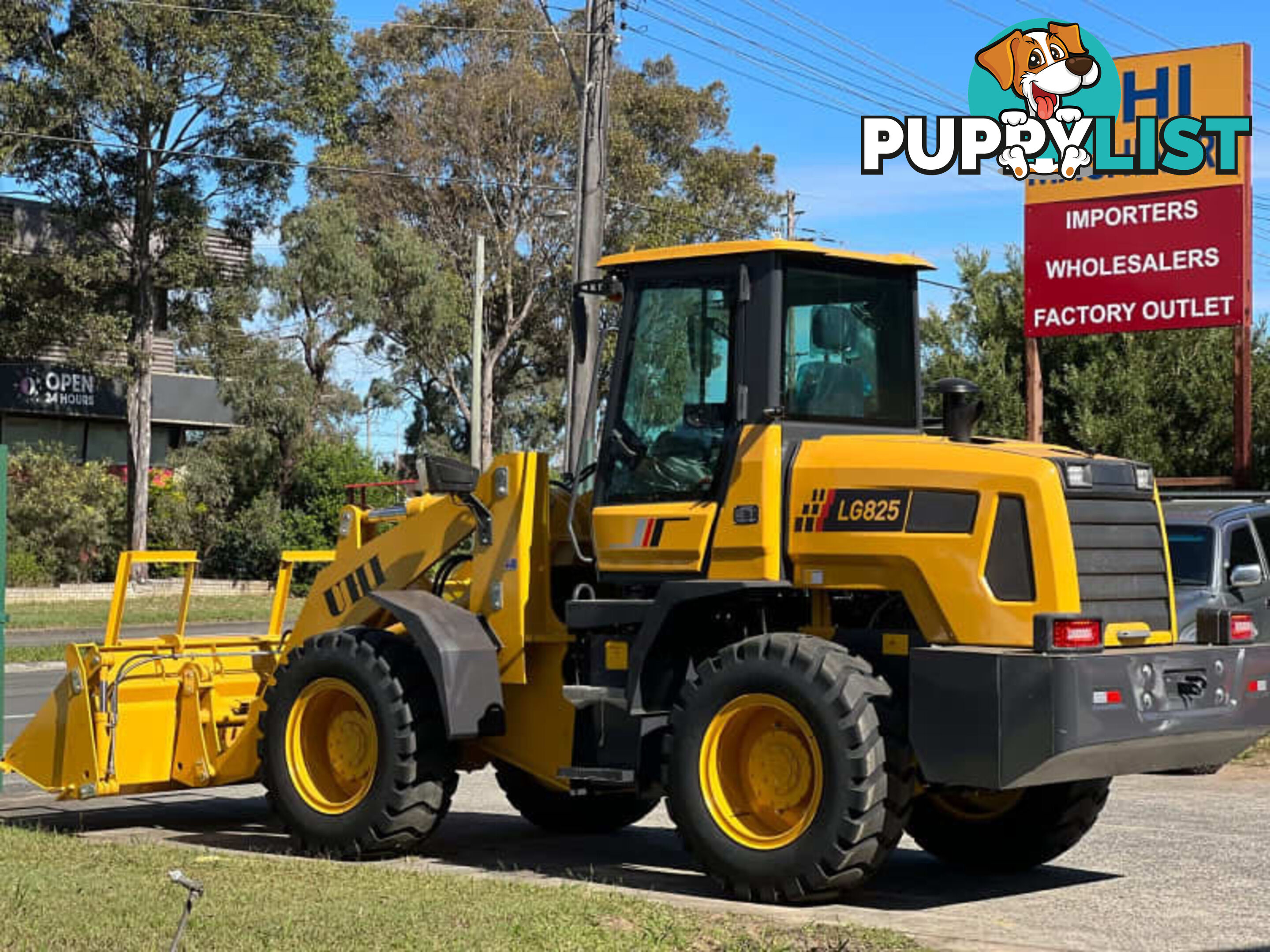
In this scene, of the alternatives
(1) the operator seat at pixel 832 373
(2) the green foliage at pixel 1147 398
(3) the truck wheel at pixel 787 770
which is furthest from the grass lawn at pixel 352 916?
(2) the green foliage at pixel 1147 398

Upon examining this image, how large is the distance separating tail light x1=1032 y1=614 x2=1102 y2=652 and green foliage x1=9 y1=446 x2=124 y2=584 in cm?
3531

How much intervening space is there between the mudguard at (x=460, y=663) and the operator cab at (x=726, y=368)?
81 centimetres

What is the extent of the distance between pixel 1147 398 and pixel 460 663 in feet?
60.6

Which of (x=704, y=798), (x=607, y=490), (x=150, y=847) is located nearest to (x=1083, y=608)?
(x=704, y=798)

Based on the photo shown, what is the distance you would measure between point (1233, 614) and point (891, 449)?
1.86m

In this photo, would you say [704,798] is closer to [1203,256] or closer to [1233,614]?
[1233,614]

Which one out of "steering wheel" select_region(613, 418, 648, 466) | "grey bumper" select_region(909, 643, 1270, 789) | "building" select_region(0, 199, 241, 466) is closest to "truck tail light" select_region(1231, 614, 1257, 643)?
"grey bumper" select_region(909, 643, 1270, 789)

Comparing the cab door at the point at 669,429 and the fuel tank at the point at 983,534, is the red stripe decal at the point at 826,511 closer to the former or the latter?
the fuel tank at the point at 983,534

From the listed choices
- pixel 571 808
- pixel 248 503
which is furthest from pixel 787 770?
pixel 248 503

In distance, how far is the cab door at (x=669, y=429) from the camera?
372 inches

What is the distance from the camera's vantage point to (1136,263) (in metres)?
19.7

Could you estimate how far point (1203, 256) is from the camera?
1927 centimetres

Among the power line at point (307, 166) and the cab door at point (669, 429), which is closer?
the cab door at point (669, 429)

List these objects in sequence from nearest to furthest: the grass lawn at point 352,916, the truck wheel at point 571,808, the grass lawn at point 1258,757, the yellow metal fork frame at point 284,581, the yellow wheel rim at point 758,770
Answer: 1. the grass lawn at point 352,916
2. the yellow wheel rim at point 758,770
3. the truck wheel at point 571,808
4. the yellow metal fork frame at point 284,581
5. the grass lawn at point 1258,757
